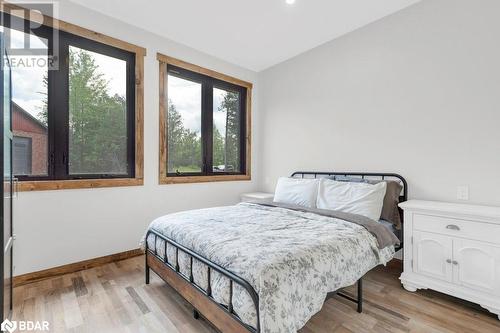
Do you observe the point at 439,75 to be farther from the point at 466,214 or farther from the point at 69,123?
the point at 69,123

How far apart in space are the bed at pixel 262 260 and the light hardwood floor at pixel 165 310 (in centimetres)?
18

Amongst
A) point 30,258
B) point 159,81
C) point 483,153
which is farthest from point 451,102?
point 30,258

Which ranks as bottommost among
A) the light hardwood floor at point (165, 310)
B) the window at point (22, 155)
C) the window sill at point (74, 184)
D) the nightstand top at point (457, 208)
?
the light hardwood floor at point (165, 310)

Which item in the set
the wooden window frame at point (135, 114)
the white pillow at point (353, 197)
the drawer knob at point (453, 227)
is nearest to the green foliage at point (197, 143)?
the wooden window frame at point (135, 114)

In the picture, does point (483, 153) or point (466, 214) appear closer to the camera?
point (466, 214)

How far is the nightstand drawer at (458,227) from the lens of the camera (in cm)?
185

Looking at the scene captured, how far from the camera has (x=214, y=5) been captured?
2635 mm

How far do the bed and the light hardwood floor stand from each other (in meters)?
0.18

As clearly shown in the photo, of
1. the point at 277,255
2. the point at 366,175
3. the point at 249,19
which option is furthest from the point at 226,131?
the point at 277,255

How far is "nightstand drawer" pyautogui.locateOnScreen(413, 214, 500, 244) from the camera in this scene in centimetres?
185

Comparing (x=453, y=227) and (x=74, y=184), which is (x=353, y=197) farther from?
(x=74, y=184)

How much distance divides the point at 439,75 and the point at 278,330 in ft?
8.96

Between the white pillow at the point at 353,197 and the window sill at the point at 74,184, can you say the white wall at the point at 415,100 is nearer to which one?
the white pillow at the point at 353,197

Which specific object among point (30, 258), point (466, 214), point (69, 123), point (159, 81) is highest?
point (159, 81)
